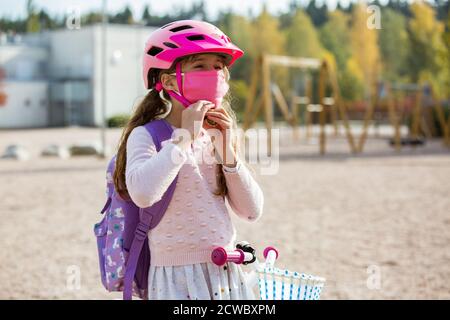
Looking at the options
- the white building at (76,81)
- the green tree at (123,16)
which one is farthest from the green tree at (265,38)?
the green tree at (123,16)

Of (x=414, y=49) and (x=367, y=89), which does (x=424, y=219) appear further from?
(x=367, y=89)

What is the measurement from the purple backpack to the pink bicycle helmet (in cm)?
22

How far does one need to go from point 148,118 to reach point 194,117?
12.4 inches

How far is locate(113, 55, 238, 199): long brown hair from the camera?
249 centimetres

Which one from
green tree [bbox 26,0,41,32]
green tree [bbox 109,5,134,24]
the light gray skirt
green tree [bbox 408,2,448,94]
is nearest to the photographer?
the light gray skirt

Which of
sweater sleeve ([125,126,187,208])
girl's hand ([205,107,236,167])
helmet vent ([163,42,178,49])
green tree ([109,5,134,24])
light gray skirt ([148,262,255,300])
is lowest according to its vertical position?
green tree ([109,5,134,24])

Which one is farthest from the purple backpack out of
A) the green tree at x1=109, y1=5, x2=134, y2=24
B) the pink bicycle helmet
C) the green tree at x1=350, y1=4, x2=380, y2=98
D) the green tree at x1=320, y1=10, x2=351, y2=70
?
the green tree at x1=109, y1=5, x2=134, y2=24

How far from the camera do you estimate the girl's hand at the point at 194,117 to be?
7.59ft

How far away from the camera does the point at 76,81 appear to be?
48.4m

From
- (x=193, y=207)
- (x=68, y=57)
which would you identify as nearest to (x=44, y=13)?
(x=68, y=57)

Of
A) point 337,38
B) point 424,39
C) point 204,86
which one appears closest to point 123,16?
point 337,38

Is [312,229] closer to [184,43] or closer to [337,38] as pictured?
[184,43]

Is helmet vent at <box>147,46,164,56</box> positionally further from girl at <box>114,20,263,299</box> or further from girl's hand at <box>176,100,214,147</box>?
girl's hand at <box>176,100,214,147</box>
